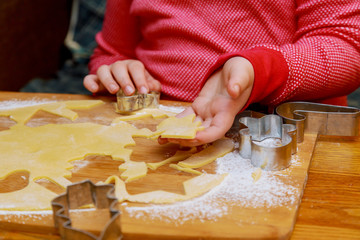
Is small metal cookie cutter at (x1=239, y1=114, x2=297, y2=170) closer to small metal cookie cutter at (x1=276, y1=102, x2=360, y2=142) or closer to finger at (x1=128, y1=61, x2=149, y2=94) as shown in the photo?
small metal cookie cutter at (x1=276, y1=102, x2=360, y2=142)

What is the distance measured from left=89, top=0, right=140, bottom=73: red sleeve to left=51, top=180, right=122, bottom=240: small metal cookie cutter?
2.55 ft

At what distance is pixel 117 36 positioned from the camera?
135 cm

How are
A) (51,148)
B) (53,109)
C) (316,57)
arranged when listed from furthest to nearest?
(53,109) → (316,57) → (51,148)

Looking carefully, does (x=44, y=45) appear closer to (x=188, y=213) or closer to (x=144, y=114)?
(x=144, y=114)

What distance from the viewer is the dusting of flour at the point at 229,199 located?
0.59 metres

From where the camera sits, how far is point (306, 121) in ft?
2.86

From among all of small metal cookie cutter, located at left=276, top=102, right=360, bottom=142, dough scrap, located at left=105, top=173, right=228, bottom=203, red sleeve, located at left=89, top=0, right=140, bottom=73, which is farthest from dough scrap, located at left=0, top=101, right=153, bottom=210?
red sleeve, located at left=89, top=0, right=140, bottom=73

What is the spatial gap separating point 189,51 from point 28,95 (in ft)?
1.59

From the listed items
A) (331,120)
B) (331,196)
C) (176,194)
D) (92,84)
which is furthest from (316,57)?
(92,84)

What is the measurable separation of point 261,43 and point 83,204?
66 cm

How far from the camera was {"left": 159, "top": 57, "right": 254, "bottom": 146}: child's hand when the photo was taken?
28.7 inches

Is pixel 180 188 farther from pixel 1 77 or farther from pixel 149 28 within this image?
pixel 1 77

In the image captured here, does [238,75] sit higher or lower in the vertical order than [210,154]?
higher

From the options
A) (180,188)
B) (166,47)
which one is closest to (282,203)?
(180,188)
